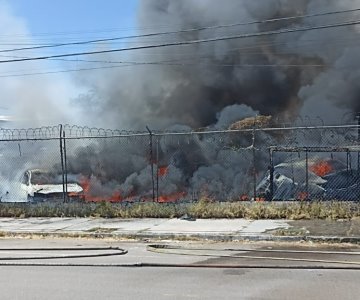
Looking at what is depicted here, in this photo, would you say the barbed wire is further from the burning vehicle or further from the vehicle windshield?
the burning vehicle

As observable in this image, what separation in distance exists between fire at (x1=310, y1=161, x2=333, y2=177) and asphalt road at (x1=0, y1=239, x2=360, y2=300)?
42.9ft

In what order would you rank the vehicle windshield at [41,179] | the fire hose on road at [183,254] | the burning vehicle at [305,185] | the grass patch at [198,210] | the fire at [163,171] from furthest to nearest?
the fire at [163,171]
the vehicle windshield at [41,179]
the burning vehicle at [305,185]
the grass patch at [198,210]
the fire hose on road at [183,254]

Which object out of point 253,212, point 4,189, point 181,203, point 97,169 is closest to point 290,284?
point 253,212

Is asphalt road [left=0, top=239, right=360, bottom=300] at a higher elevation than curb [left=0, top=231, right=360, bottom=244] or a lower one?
higher

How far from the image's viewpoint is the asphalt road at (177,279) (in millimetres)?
6332

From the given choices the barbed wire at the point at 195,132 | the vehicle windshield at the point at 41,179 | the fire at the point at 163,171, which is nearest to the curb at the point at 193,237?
the barbed wire at the point at 195,132

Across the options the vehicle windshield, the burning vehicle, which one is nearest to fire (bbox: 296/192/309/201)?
the burning vehicle

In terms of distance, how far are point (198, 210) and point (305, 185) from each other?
14.5ft

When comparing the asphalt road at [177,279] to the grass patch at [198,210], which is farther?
the grass patch at [198,210]

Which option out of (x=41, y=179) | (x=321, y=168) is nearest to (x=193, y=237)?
(x=41, y=179)

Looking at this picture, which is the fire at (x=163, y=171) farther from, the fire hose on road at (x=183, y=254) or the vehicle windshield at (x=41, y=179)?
the fire hose on road at (x=183, y=254)

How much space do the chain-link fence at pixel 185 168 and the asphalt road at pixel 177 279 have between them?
816 centimetres

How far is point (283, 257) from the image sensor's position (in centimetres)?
901

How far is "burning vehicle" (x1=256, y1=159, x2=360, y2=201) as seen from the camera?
1803 centimetres
